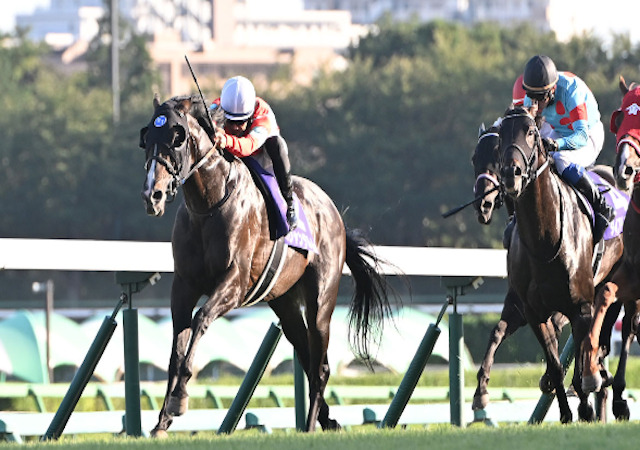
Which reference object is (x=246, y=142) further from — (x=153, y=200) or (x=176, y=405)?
(x=176, y=405)

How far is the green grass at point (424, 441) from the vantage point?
13.7 ft

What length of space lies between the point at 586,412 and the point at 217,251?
1.73 m

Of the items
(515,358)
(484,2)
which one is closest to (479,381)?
(515,358)

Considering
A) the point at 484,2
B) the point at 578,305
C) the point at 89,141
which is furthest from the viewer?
the point at 484,2

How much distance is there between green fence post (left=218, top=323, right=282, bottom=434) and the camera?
657cm

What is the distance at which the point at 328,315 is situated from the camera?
6.77 m

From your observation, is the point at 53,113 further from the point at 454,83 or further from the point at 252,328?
the point at 252,328

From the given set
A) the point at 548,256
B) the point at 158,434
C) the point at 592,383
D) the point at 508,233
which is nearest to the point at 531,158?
the point at 548,256

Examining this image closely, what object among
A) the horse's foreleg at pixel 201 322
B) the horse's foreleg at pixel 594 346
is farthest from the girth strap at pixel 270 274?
the horse's foreleg at pixel 594 346

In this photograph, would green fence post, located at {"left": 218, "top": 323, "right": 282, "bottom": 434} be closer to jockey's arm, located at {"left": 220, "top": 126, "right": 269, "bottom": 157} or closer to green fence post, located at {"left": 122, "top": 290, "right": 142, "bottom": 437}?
green fence post, located at {"left": 122, "top": 290, "right": 142, "bottom": 437}

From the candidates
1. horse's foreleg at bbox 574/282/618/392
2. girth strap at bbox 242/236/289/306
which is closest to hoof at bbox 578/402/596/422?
horse's foreleg at bbox 574/282/618/392

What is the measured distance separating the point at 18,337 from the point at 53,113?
97.8 ft

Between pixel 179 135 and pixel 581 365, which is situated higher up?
pixel 179 135

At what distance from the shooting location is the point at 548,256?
6027 mm
